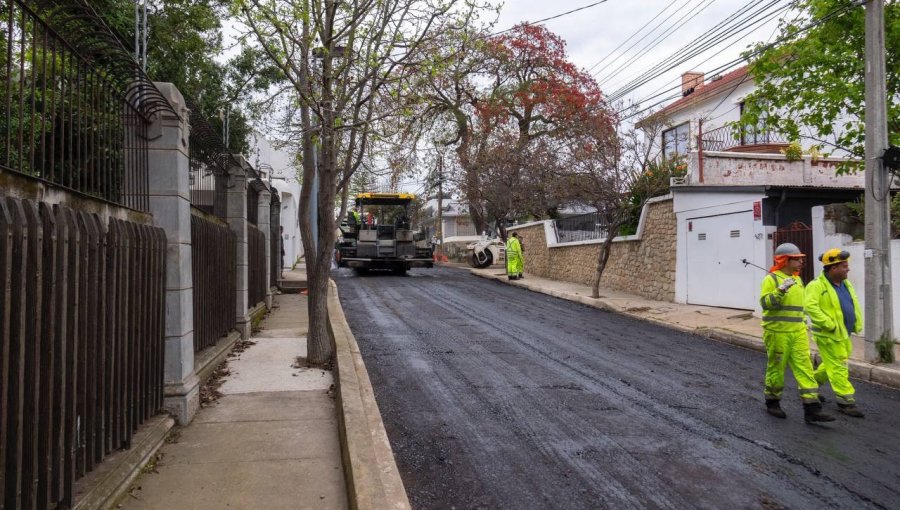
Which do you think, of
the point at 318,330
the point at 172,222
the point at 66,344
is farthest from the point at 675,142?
the point at 66,344

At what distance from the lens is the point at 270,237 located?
50.9ft

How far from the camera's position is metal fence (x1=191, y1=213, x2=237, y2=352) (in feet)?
22.5

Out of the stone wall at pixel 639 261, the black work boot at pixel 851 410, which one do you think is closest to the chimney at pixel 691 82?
the stone wall at pixel 639 261

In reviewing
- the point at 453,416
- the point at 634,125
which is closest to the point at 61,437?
the point at 453,416

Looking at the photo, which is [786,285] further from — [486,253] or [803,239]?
[486,253]

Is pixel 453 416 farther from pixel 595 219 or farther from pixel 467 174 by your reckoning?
pixel 467 174

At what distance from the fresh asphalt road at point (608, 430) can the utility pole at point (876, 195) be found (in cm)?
143

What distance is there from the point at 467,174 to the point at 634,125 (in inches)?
443

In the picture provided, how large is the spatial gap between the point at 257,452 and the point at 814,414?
193 inches

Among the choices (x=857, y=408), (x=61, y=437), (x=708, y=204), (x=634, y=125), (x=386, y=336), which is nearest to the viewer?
(x=61, y=437)

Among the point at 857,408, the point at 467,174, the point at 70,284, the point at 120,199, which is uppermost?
the point at 467,174

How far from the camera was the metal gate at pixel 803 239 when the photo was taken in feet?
40.5

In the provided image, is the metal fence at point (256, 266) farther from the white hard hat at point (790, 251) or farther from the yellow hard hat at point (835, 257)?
the yellow hard hat at point (835, 257)

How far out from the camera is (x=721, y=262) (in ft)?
47.6
